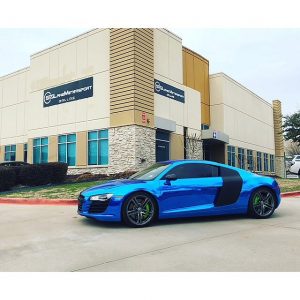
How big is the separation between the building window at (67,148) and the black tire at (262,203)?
18683 mm

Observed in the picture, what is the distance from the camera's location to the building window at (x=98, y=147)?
23422 mm

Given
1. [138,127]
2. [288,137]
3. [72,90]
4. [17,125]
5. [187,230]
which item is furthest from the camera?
[288,137]

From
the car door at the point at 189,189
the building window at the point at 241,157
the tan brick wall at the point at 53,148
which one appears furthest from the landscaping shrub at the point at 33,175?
the building window at the point at 241,157

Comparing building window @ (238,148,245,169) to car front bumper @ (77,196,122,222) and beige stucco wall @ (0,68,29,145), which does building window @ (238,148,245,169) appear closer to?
beige stucco wall @ (0,68,29,145)

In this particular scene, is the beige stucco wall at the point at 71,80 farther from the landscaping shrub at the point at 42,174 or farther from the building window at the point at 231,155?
the building window at the point at 231,155

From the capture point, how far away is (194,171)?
7898 mm

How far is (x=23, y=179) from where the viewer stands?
55.2 feet

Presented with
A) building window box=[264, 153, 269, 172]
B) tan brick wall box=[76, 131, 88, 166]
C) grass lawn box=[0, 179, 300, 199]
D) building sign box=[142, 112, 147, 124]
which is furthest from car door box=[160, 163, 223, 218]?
building window box=[264, 153, 269, 172]

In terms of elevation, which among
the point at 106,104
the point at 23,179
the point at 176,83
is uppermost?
the point at 176,83
